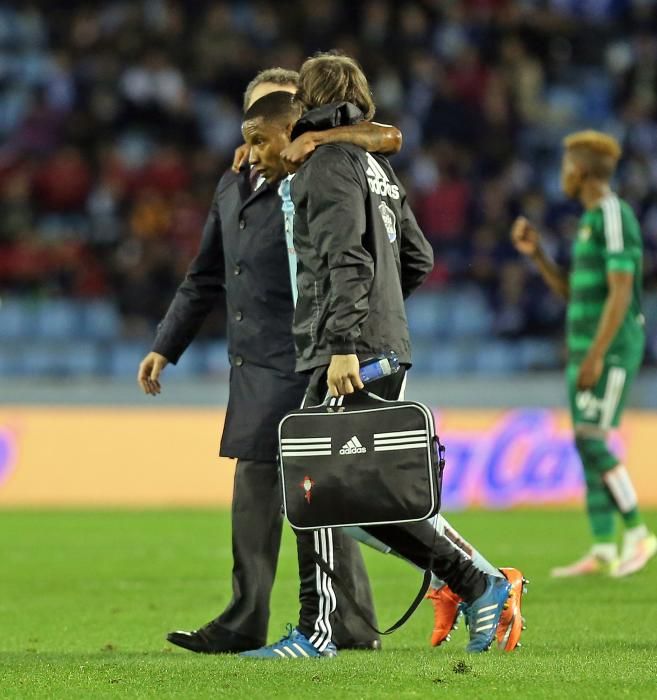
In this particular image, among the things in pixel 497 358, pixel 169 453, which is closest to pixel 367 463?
pixel 169 453

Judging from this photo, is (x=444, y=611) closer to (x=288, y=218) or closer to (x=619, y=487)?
(x=288, y=218)

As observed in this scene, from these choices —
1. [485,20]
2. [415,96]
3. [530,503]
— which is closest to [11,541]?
[530,503]

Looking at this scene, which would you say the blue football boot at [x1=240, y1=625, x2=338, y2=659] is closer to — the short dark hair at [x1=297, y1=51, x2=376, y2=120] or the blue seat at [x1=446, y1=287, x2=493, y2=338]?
the short dark hair at [x1=297, y1=51, x2=376, y2=120]

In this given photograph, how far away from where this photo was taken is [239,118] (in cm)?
1773

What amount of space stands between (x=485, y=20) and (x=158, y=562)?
38.8 feet

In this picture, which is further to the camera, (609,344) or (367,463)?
(609,344)

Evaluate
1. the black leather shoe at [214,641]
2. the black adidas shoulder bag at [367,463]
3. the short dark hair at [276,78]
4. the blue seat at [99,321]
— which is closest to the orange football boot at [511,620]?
the black adidas shoulder bag at [367,463]

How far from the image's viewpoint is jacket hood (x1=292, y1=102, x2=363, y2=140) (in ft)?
16.3

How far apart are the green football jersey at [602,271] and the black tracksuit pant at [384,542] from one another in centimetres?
339

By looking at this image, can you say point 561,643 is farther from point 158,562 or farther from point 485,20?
point 485,20

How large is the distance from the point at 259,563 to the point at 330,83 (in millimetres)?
1778

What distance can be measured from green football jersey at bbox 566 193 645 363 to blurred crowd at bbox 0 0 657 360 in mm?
6719

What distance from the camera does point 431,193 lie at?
16.5 meters

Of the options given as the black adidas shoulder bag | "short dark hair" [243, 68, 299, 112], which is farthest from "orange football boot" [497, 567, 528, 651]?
"short dark hair" [243, 68, 299, 112]
